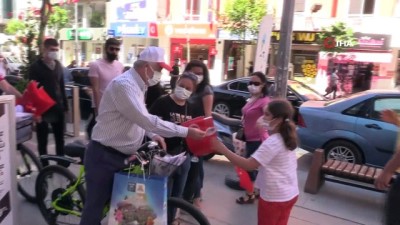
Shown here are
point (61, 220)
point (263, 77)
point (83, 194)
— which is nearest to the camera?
point (83, 194)

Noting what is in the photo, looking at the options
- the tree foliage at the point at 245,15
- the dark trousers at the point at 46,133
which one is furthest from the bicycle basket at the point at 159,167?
the tree foliage at the point at 245,15

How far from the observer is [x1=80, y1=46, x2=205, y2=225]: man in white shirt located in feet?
8.51

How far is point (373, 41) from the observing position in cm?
1984

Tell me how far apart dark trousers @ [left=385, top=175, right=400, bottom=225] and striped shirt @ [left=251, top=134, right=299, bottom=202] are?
62 centimetres

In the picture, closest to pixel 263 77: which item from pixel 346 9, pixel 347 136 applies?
pixel 347 136

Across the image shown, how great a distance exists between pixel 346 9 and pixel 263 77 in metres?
18.8

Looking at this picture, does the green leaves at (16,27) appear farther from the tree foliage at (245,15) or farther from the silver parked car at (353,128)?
the tree foliage at (245,15)

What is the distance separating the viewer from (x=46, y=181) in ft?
12.1

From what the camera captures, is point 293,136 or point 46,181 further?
point 46,181

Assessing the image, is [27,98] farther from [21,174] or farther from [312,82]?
[312,82]

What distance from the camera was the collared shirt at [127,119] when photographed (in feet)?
8.48

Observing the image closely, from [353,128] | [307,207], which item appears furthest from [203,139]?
[353,128]

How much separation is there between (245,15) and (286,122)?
1930 centimetres

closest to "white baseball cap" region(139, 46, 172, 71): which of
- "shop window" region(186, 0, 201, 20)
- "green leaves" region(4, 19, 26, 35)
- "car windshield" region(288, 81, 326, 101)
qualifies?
"car windshield" region(288, 81, 326, 101)
